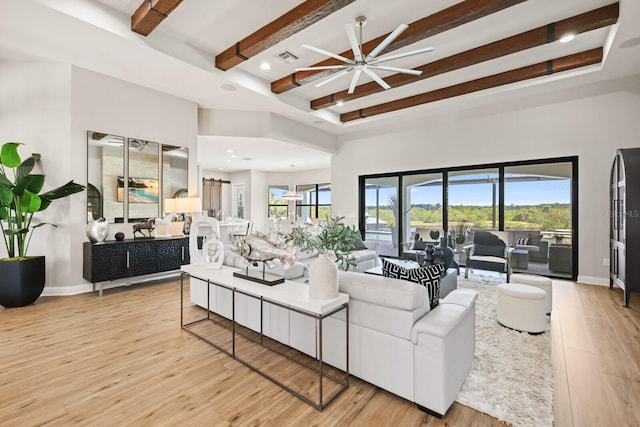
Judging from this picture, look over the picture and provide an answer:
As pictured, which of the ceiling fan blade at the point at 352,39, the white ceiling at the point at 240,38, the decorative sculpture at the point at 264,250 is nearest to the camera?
the decorative sculpture at the point at 264,250

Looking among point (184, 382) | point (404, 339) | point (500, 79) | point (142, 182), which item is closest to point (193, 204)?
point (142, 182)

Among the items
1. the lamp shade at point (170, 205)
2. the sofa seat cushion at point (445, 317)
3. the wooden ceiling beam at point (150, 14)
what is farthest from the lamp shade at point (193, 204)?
the sofa seat cushion at point (445, 317)

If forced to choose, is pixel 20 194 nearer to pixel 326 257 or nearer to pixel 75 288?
pixel 75 288

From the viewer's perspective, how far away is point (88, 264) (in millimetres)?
4203

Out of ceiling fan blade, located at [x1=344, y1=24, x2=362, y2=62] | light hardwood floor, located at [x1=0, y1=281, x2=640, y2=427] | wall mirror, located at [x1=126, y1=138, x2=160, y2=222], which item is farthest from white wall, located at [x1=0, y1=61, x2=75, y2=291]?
ceiling fan blade, located at [x1=344, y1=24, x2=362, y2=62]

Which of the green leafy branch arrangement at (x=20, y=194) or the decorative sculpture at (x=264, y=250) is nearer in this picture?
the decorative sculpture at (x=264, y=250)

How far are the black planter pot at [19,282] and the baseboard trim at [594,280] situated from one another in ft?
27.6

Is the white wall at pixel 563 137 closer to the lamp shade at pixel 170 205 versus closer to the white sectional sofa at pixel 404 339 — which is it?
the white sectional sofa at pixel 404 339

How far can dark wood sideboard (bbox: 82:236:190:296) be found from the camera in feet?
13.5

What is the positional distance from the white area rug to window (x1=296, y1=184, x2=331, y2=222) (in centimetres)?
898

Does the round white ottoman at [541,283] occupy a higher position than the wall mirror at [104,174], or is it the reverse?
the wall mirror at [104,174]

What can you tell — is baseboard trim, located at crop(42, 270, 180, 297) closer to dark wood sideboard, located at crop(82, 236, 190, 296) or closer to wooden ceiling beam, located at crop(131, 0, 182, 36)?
dark wood sideboard, located at crop(82, 236, 190, 296)

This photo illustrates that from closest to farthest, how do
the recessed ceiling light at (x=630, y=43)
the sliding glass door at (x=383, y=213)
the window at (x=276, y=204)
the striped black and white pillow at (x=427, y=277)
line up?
the striped black and white pillow at (x=427, y=277) → the recessed ceiling light at (x=630, y=43) → the sliding glass door at (x=383, y=213) → the window at (x=276, y=204)

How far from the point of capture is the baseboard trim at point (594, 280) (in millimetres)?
4882
